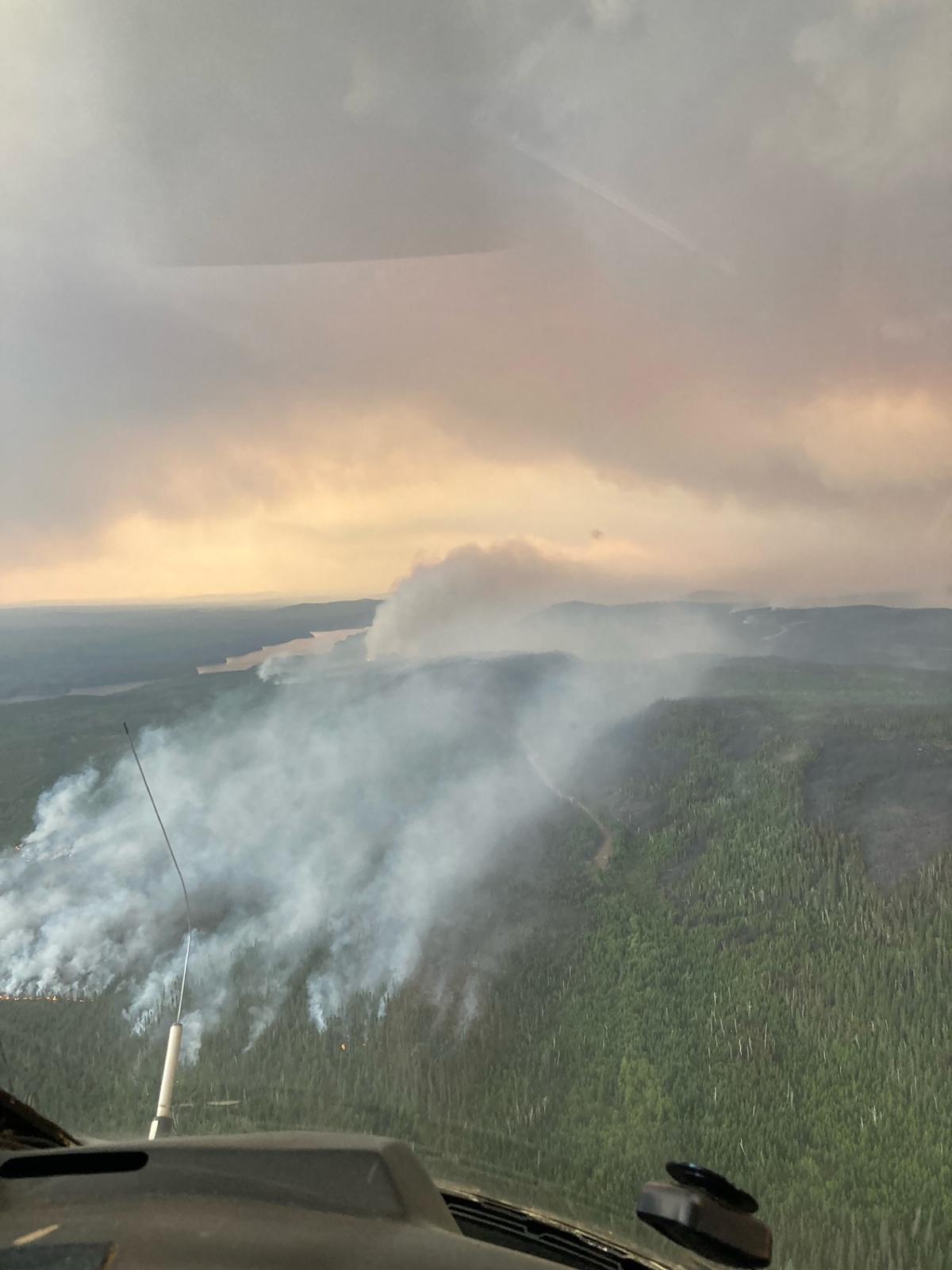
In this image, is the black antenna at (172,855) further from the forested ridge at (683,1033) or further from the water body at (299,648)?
the water body at (299,648)

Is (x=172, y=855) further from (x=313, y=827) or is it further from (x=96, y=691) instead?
(x=96, y=691)

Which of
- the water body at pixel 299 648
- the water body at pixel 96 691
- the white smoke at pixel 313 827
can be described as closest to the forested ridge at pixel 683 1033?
the white smoke at pixel 313 827

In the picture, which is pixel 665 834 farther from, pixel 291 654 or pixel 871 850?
pixel 291 654

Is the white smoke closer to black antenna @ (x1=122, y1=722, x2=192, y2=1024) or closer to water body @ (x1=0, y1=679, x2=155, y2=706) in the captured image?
black antenna @ (x1=122, y1=722, x2=192, y2=1024)

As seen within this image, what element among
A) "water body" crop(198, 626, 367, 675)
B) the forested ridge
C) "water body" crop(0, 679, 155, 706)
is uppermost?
"water body" crop(198, 626, 367, 675)

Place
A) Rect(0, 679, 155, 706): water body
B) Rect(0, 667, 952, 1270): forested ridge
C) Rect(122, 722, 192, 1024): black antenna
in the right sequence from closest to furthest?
Rect(0, 667, 952, 1270): forested ridge → Rect(122, 722, 192, 1024): black antenna → Rect(0, 679, 155, 706): water body

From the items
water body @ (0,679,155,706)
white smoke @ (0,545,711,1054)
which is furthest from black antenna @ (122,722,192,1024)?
water body @ (0,679,155,706)
